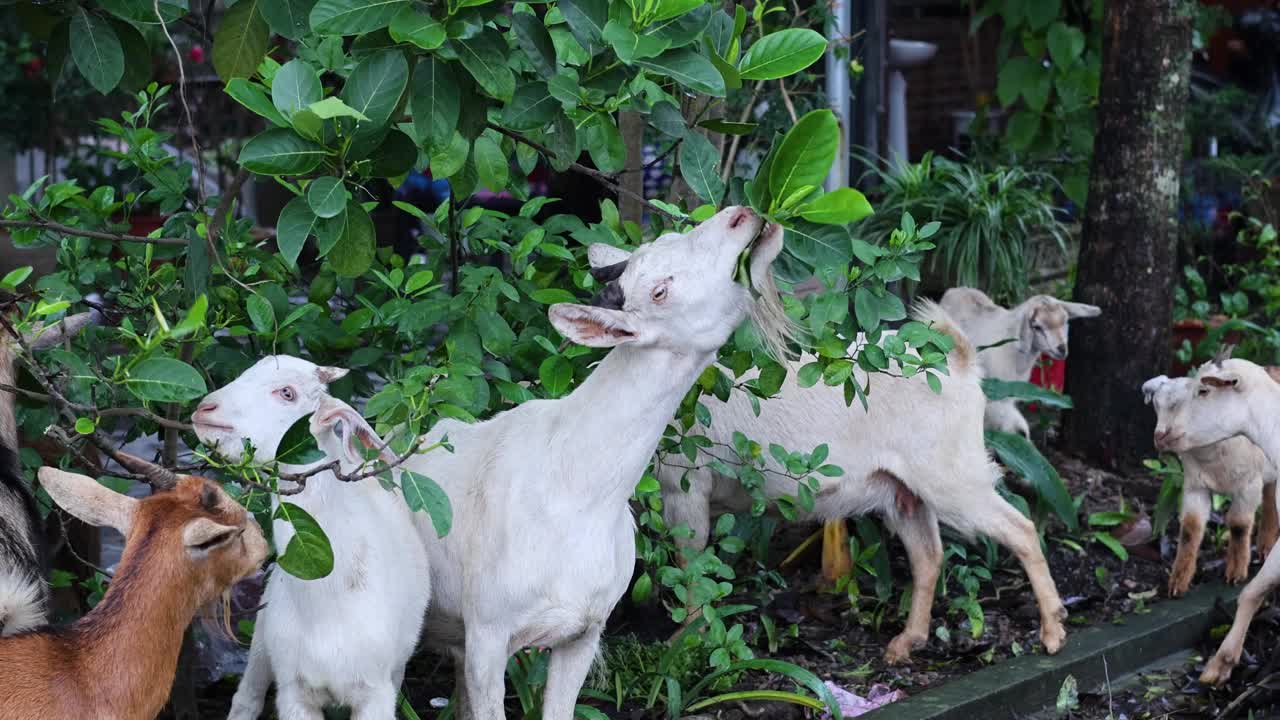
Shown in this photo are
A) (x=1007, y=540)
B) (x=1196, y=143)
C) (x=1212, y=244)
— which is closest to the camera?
(x=1007, y=540)

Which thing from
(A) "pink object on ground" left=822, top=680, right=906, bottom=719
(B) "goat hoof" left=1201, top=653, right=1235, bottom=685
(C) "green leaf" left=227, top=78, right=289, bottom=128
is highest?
(C) "green leaf" left=227, top=78, right=289, bottom=128

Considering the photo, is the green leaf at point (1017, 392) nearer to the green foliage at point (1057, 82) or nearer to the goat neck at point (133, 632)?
the green foliage at point (1057, 82)

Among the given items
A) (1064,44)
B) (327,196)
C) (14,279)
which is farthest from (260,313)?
(1064,44)

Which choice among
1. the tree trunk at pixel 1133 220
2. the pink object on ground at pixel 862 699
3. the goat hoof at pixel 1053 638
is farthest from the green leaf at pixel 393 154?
the tree trunk at pixel 1133 220

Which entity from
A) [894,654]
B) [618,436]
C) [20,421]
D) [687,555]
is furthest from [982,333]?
[20,421]

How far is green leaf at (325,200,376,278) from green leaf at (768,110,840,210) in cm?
92

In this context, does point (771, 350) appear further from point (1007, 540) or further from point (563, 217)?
point (1007, 540)

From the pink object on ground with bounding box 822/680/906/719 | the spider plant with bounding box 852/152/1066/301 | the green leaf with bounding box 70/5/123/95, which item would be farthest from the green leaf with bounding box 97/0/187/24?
the spider plant with bounding box 852/152/1066/301

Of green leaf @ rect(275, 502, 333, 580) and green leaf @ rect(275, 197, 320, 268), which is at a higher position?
green leaf @ rect(275, 197, 320, 268)

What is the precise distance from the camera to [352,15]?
2938 mm

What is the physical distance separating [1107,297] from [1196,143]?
16.3 feet

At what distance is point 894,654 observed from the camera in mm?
5402

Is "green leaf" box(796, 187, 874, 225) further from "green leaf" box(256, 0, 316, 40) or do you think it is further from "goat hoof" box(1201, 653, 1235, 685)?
"goat hoof" box(1201, 653, 1235, 685)

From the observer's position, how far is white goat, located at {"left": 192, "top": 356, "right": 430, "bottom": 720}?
3.32m
